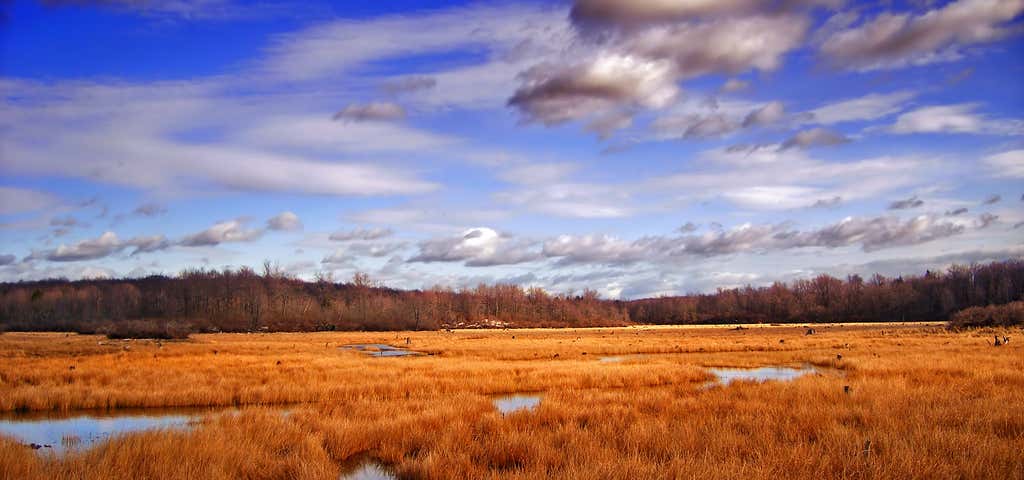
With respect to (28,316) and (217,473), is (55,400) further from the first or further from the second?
(28,316)

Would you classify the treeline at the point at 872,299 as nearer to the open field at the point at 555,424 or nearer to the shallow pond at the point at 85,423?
the open field at the point at 555,424

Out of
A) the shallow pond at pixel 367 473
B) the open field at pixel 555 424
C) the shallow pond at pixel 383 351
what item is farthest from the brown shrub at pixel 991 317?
the shallow pond at pixel 367 473

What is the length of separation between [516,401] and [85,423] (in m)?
12.6

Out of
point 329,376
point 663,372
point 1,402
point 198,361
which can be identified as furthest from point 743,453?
point 198,361

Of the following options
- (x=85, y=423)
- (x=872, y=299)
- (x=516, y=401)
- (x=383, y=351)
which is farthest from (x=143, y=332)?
(x=872, y=299)

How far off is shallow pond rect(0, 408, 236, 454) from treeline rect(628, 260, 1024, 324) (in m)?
132

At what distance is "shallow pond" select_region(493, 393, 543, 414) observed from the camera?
20.1 meters

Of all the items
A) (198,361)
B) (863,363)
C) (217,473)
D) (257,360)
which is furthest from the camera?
(257,360)

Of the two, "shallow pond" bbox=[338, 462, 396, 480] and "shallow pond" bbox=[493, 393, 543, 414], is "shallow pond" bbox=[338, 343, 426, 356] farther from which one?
"shallow pond" bbox=[338, 462, 396, 480]

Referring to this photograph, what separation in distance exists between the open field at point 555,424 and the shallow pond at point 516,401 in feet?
3.35

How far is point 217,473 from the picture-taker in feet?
33.0

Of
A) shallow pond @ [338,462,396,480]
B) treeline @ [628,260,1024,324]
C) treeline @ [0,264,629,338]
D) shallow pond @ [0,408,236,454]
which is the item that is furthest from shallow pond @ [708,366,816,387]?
treeline @ [628,260,1024,324]

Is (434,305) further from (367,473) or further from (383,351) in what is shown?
(367,473)

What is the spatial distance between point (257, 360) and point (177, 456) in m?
25.3
